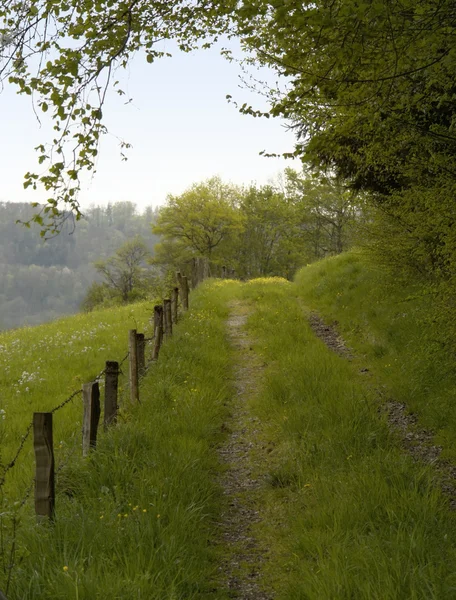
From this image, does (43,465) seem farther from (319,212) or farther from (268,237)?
(268,237)

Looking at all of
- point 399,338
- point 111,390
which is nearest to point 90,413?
point 111,390

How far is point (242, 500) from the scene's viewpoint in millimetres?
6051

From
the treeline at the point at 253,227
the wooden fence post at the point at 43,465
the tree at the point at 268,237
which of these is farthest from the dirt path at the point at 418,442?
the tree at the point at 268,237

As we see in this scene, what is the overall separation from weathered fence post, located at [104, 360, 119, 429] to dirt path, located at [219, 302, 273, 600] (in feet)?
5.57

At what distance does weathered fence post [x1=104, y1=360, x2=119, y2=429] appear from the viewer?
693 cm

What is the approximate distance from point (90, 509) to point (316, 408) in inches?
156

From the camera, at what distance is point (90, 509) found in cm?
502

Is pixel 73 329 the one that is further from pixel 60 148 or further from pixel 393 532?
pixel 393 532

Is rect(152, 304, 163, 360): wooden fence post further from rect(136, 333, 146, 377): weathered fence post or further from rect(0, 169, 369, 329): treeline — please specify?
Result: rect(0, 169, 369, 329): treeline

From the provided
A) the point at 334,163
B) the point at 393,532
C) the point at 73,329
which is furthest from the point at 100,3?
the point at 73,329

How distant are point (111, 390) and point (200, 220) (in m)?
42.6

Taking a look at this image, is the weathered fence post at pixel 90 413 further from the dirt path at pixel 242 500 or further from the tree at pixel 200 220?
the tree at pixel 200 220

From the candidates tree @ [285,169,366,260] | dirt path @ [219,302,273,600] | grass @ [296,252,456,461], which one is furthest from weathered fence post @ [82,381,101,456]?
tree @ [285,169,366,260]

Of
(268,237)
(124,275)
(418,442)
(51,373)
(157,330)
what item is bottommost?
(418,442)
